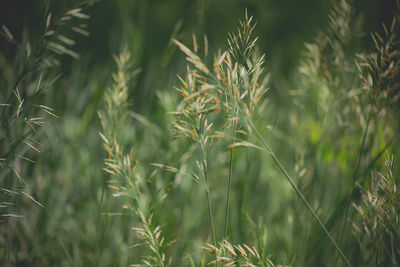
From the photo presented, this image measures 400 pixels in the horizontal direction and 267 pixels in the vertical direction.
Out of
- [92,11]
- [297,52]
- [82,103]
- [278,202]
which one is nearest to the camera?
[278,202]

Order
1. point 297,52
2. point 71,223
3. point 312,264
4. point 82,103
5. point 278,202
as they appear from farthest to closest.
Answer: point 297,52 < point 82,103 < point 278,202 < point 71,223 < point 312,264

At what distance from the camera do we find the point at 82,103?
4.21 ft

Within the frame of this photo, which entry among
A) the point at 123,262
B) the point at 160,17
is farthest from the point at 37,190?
the point at 160,17

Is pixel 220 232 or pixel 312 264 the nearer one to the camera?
pixel 312 264

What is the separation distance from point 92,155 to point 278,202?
0.67 metres

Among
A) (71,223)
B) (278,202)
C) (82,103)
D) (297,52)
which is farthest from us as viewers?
(297,52)

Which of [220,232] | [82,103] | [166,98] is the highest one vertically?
[166,98]

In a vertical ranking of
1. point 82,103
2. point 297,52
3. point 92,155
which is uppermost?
point 297,52

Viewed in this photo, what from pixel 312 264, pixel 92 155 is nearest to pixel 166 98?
pixel 92 155

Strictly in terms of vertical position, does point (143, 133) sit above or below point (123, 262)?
above

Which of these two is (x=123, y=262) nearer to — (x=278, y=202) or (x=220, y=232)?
(x=220, y=232)

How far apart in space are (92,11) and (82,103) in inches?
46.6

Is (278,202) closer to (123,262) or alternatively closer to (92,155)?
(123,262)

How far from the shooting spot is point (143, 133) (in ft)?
3.74
